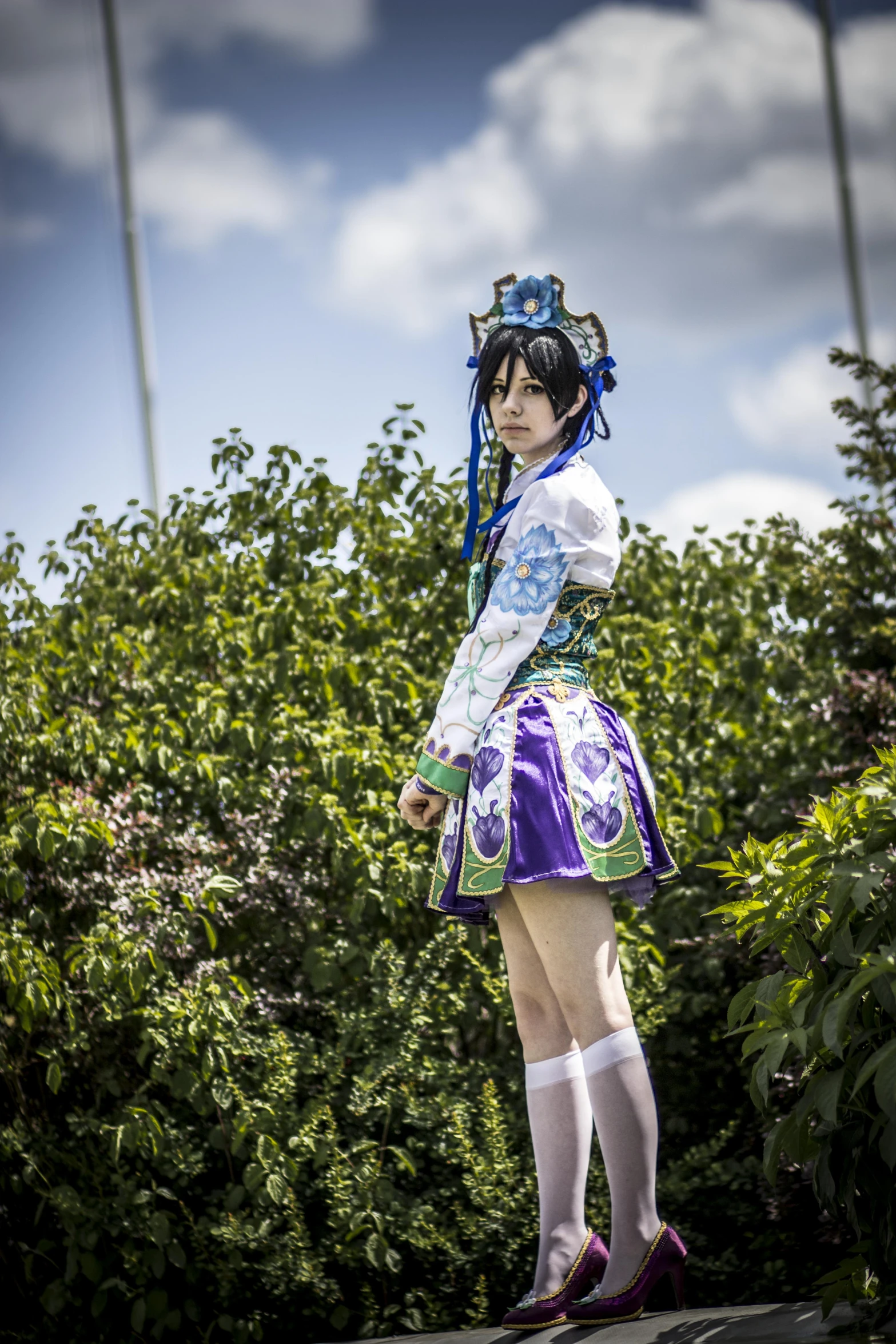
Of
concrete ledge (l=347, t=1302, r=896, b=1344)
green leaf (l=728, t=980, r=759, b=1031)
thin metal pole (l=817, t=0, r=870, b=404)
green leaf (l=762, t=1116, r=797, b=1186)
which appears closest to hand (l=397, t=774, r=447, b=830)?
green leaf (l=728, t=980, r=759, b=1031)

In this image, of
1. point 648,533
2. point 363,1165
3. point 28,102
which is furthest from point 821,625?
point 28,102

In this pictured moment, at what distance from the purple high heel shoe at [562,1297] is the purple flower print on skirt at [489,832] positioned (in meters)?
0.72

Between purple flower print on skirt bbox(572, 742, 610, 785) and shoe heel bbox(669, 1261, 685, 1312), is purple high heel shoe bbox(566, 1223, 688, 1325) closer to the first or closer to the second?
shoe heel bbox(669, 1261, 685, 1312)

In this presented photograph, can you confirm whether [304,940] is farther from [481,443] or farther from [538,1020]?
[481,443]

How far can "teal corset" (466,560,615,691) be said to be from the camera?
2385mm

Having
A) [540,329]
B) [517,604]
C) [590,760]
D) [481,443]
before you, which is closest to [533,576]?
[517,604]

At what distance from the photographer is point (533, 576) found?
2283mm

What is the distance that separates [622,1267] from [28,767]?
202 centimetres

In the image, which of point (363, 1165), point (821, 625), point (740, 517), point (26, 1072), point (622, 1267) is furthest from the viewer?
point (740, 517)

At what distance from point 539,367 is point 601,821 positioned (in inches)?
34.8

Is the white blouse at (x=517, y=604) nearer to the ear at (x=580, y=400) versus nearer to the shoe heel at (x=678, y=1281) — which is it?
the ear at (x=580, y=400)

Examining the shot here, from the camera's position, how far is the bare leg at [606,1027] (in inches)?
85.9

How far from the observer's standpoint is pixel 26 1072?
3389 mm

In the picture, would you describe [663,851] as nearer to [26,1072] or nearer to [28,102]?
[26,1072]
